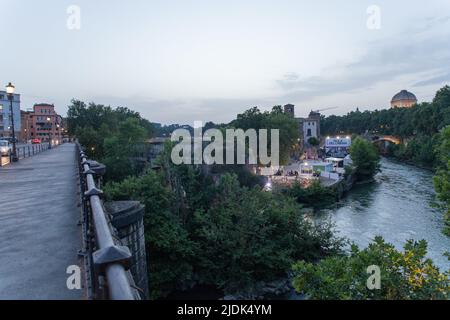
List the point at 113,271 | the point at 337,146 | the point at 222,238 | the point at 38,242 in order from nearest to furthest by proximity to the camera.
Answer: the point at 113,271 < the point at 38,242 < the point at 222,238 < the point at 337,146

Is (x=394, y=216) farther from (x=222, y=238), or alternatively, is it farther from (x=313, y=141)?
(x=313, y=141)

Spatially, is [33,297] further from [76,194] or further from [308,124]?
[308,124]

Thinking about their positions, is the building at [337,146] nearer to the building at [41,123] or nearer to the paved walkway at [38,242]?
the paved walkway at [38,242]

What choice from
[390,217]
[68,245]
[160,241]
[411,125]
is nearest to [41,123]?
[160,241]

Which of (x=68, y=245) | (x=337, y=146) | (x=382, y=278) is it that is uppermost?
(x=68, y=245)

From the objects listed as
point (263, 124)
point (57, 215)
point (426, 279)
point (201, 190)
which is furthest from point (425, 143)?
point (57, 215)

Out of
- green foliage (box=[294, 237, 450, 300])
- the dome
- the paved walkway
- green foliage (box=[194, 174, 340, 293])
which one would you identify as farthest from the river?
the dome
